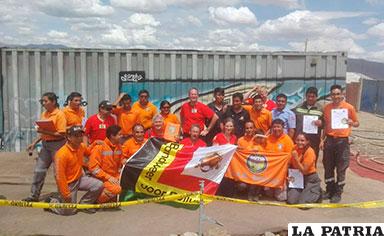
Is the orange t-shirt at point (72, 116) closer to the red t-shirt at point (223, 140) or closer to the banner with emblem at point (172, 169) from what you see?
the banner with emblem at point (172, 169)

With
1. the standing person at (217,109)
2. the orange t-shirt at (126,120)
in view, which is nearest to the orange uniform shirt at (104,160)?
the orange t-shirt at (126,120)

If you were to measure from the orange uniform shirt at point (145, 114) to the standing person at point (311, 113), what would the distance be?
2.75 m

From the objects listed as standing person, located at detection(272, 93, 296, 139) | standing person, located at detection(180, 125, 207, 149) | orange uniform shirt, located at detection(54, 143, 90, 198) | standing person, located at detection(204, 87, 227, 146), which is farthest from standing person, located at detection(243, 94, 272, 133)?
orange uniform shirt, located at detection(54, 143, 90, 198)

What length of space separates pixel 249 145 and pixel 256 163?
327 millimetres

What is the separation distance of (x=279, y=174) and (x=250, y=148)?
65 cm

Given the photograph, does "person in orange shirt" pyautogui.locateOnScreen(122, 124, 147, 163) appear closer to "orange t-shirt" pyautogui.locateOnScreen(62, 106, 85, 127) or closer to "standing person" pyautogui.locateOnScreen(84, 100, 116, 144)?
"standing person" pyautogui.locateOnScreen(84, 100, 116, 144)

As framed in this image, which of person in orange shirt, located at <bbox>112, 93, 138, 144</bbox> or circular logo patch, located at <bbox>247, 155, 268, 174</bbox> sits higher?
person in orange shirt, located at <bbox>112, 93, 138, 144</bbox>

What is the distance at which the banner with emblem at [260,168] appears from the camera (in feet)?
21.6

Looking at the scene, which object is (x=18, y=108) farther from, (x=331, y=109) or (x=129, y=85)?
(x=331, y=109)

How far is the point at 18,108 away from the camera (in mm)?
10211

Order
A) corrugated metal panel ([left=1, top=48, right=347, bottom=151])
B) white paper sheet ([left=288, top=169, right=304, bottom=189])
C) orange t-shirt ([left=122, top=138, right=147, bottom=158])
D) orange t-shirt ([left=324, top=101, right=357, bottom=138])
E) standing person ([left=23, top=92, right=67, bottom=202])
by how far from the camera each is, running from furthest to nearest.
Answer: corrugated metal panel ([left=1, top=48, right=347, bottom=151])
orange t-shirt ([left=324, top=101, right=357, bottom=138])
white paper sheet ([left=288, top=169, right=304, bottom=189])
orange t-shirt ([left=122, top=138, right=147, bottom=158])
standing person ([left=23, top=92, right=67, bottom=202])

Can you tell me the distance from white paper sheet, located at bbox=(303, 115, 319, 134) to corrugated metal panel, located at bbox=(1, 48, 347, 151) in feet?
13.6

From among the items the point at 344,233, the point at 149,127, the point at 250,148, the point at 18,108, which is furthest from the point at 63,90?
the point at 344,233

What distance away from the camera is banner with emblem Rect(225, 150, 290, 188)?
659cm
